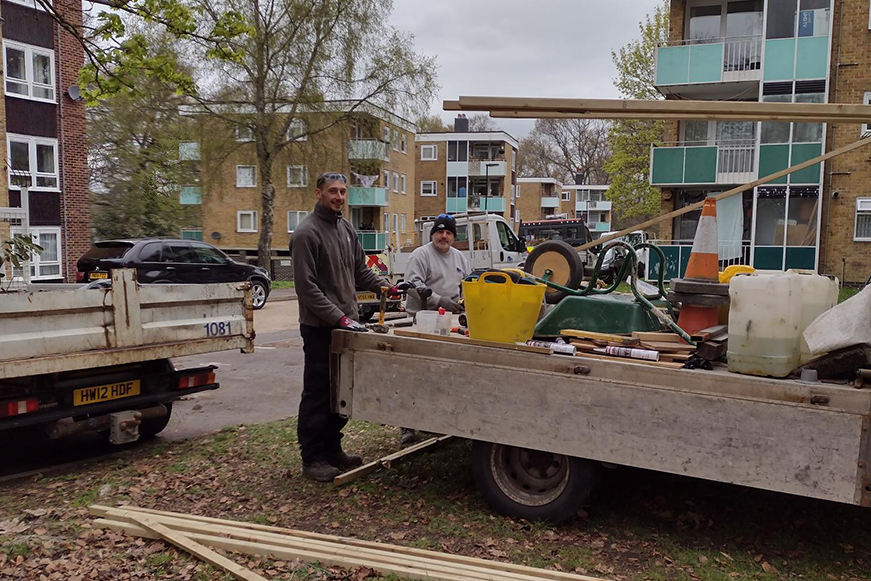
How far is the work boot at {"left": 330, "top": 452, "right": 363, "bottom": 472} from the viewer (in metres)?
5.00

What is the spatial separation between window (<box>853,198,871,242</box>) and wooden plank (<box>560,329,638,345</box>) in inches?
877

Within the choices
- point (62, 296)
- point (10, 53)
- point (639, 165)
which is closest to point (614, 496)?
point (62, 296)

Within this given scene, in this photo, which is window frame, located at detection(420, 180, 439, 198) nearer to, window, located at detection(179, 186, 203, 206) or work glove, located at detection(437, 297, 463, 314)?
window, located at detection(179, 186, 203, 206)

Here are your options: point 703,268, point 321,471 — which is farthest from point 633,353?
point 321,471

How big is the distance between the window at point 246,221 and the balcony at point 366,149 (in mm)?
15072

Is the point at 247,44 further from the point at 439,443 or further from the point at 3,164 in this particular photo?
the point at 439,443

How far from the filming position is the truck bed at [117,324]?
4.75 meters

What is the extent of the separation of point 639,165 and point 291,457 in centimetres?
3106

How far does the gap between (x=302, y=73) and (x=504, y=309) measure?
25366mm

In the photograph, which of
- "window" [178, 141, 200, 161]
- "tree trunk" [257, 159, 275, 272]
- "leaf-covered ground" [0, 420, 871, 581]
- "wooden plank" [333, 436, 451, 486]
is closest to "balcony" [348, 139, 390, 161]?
"tree trunk" [257, 159, 275, 272]

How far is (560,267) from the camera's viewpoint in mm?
5262

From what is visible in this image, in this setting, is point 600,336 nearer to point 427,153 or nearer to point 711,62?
point 711,62

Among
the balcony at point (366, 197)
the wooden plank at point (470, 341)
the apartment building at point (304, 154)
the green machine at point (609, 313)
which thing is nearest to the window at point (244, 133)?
the apartment building at point (304, 154)

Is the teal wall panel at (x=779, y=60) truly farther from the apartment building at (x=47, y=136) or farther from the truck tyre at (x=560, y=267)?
the apartment building at (x=47, y=136)
